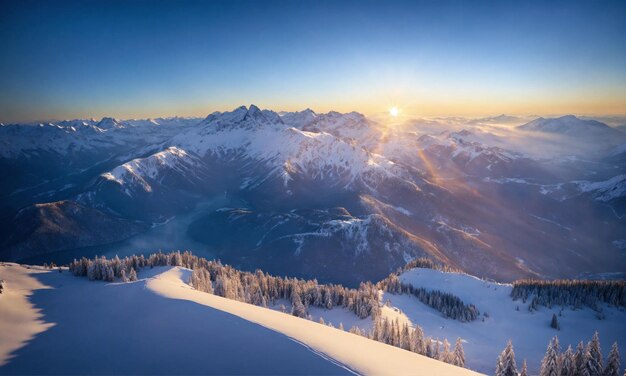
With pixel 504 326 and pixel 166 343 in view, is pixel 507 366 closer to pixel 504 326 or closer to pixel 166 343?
pixel 166 343

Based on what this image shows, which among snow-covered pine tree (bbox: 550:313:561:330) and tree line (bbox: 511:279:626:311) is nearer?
snow-covered pine tree (bbox: 550:313:561:330)

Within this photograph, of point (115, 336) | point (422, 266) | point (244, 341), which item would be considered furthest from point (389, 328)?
point (422, 266)

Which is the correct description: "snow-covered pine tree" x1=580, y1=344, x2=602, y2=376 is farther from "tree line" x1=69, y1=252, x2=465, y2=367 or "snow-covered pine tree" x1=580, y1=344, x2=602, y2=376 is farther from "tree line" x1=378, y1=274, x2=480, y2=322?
"tree line" x1=378, y1=274, x2=480, y2=322

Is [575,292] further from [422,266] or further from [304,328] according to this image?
[304,328]

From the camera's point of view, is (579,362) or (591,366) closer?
(591,366)

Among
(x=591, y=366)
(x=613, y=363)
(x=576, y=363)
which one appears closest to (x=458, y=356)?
(x=576, y=363)

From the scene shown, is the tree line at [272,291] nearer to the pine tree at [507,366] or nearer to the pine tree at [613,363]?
the pine tree at [507,366]

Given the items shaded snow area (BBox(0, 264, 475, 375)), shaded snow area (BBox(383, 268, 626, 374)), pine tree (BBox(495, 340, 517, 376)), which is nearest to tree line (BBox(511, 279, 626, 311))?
shaded snow area (BBox(383, 268, 626, 374))

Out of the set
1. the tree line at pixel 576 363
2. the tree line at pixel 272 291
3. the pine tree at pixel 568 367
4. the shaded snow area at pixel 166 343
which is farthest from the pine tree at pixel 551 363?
the tree line at pixel 272 291
